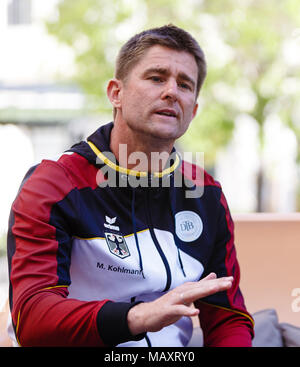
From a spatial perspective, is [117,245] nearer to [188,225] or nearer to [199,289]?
[188,225]

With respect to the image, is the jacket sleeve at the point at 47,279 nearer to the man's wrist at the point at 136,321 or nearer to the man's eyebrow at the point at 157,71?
the man's wrist at the point at 136,321

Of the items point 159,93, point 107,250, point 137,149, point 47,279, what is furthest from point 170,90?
point 47,279

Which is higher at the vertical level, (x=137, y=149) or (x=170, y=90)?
(x=170, y=90)

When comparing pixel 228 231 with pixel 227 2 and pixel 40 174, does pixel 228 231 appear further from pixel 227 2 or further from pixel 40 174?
pixel 227 2

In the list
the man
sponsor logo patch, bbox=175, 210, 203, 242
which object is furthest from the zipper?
sponsor logo patch, bbox=175, 210, 203, 242

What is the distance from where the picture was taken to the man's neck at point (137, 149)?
195cm

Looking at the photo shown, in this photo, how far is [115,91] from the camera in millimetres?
2070

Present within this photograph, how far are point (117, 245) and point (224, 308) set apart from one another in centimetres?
52

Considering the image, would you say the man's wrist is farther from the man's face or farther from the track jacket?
the man's face

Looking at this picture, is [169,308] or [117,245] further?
[117,245]

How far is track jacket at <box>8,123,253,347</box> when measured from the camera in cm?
147

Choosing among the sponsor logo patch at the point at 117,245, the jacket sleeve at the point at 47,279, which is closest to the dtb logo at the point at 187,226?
the sponsor logo patch at the point at 117,245
